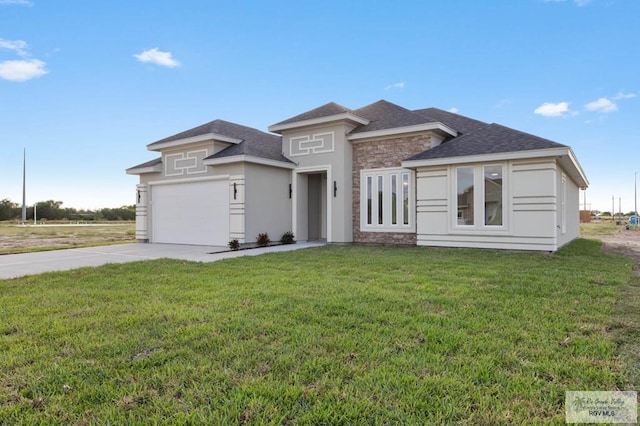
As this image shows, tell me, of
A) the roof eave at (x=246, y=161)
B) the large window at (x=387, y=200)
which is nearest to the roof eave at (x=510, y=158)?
the large window at (x=387, y=200)

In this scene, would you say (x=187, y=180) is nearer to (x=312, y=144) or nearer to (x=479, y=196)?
(x=312, y=144)

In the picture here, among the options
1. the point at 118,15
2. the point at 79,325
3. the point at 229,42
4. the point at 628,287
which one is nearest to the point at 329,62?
the point at 229,42

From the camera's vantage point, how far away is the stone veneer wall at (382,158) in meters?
A: 12.0

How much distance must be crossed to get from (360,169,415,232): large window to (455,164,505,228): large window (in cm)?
159

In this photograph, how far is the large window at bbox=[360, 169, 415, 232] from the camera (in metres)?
12.0

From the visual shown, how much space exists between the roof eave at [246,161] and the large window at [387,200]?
2.85 meters

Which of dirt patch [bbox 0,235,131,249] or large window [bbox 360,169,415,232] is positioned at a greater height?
large window [bbox 360,169,415,232]

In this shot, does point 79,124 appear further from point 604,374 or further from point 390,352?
point 604,374

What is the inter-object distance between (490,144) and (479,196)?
1.50m

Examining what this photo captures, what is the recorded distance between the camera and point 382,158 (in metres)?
12.5

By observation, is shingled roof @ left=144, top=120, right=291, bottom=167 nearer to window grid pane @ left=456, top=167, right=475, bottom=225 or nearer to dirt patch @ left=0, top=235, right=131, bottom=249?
dirt patch @ left=0, top=235, right=131, bottom=249

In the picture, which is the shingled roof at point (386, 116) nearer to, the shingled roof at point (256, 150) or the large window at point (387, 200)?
the large window at point (387, 200)

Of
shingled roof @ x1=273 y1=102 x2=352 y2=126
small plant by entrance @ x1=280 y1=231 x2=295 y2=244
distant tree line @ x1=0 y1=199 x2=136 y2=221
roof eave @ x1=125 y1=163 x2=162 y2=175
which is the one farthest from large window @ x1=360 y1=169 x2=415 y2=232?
distant tree line @ x1=0 y1=199 x2=136 y2=221

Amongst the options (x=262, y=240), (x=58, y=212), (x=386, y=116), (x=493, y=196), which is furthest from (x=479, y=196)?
(x=58, y=212)
